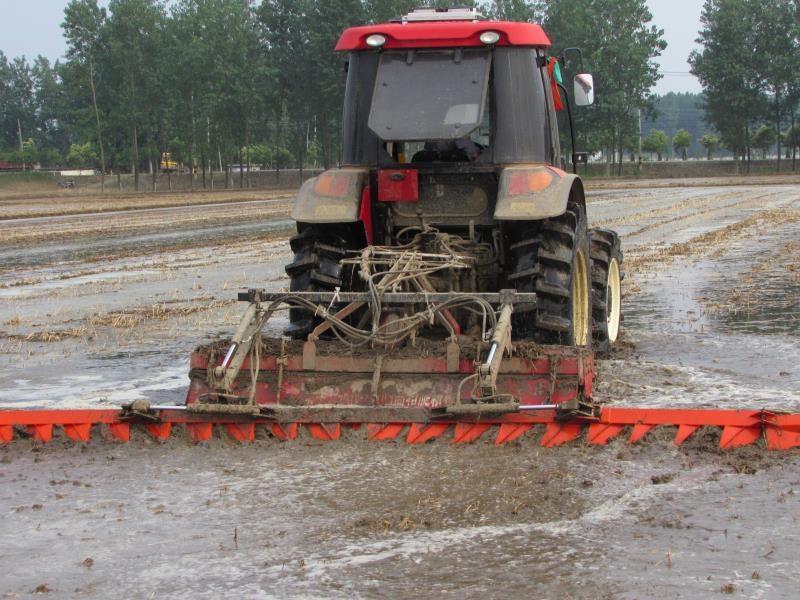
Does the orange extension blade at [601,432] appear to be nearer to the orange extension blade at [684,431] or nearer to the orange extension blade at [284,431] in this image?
the orange extension blade at [684,431]

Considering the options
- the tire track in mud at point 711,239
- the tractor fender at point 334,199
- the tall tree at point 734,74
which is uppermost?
the tall tree at point 734,74

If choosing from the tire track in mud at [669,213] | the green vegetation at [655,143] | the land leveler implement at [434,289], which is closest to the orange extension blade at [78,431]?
the land leveler implement at [434,289]

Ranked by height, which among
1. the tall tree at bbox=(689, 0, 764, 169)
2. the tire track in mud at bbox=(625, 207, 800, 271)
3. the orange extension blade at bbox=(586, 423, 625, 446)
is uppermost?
the tall tree at bbox=(689, 0, 764, 169)

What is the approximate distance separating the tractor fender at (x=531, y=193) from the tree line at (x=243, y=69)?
63817mm

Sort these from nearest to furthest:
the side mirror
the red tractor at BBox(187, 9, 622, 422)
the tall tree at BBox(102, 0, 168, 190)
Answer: the red tractor at BBox(187, 9, 622, 422) < the side mirror < the tall tree at BBox(102, 0, 168, 190)

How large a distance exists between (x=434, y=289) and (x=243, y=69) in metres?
70.4

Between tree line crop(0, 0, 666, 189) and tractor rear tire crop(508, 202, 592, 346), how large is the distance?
63.8 m

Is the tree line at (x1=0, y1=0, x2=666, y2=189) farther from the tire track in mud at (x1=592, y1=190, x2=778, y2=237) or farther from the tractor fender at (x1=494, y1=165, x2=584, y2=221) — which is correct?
the tractor fender at (x1=494, y1=165, x2=584, y2=221)

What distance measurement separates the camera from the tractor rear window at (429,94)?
7.64 metres

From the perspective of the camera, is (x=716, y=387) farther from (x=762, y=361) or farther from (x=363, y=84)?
(x=363, y=84)

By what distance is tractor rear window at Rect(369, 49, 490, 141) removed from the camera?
7.64m

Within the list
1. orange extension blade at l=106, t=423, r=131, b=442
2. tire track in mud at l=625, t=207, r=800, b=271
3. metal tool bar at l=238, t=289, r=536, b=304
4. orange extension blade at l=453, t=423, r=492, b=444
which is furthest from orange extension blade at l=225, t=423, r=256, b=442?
tire track in mud at l=625, t=207, r=800, b=271

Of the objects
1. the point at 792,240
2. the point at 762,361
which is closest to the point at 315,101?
the point at 792,240

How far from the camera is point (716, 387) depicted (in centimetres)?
789
